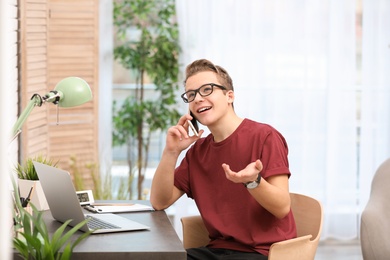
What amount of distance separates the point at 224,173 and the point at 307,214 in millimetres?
440

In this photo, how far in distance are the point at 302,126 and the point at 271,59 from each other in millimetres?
579

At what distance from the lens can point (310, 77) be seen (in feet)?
18.5

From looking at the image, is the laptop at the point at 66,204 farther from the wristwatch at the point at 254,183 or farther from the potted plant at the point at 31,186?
the wristwatch at the point at 254,183

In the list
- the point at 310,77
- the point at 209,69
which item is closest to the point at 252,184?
the point at 209,69

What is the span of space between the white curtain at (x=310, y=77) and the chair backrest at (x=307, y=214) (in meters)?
2.56

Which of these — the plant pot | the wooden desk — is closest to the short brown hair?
the wooden desk

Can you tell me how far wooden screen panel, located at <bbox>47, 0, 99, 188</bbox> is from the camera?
5.02 m

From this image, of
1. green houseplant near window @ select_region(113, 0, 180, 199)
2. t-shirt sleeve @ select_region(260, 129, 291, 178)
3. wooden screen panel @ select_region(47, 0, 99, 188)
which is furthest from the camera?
green houseplant near window @ select_region(113, 0, 180, 199)

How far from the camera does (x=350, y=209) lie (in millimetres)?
5742

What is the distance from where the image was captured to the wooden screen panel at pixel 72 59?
5023 millimetres

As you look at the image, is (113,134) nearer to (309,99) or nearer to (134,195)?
(134,195)

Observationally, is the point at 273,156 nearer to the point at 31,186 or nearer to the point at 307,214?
the point at 307,214

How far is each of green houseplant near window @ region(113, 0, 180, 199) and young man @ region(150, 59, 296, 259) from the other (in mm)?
2699

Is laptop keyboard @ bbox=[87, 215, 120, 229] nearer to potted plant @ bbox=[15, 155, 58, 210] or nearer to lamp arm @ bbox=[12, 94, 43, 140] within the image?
potted plant @ bbox=[15, 155, 58, 210]
